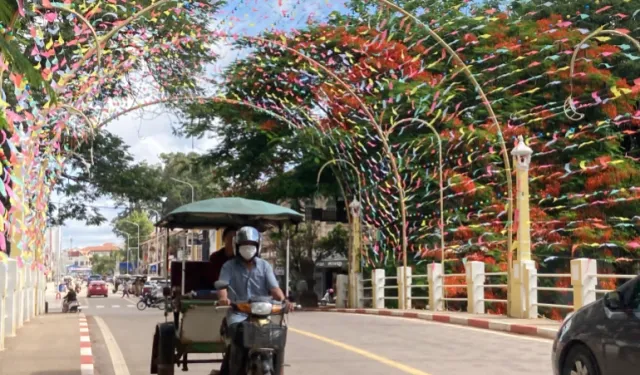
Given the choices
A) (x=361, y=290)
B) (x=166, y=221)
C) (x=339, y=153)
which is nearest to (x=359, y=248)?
(x=361, y=290)

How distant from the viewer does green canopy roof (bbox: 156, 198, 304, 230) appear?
8820 mm

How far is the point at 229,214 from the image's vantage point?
896cm

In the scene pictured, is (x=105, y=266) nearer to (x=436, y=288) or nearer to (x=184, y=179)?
(x=184, y=179)

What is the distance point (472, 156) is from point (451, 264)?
3753mm

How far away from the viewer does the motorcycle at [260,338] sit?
6.82 metres

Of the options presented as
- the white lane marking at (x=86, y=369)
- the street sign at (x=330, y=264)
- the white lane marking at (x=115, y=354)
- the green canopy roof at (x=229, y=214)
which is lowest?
the white lane marking at (x=115, y=354)

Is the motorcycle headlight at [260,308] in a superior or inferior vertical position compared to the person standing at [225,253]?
inferior

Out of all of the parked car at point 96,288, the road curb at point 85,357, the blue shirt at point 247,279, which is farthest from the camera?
the parked car at point 96,288

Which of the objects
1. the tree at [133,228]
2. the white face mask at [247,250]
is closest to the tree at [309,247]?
the white face mask at [247,250]

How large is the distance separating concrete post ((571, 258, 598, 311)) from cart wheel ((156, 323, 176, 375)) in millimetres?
9932

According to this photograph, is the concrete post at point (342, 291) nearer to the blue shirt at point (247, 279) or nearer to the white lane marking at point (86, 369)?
the white lane marking at point (86, 369)

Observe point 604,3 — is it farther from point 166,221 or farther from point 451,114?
point 166,221

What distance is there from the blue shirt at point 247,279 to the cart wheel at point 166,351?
4.54ft

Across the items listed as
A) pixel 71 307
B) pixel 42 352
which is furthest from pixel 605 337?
pixel 71 307
